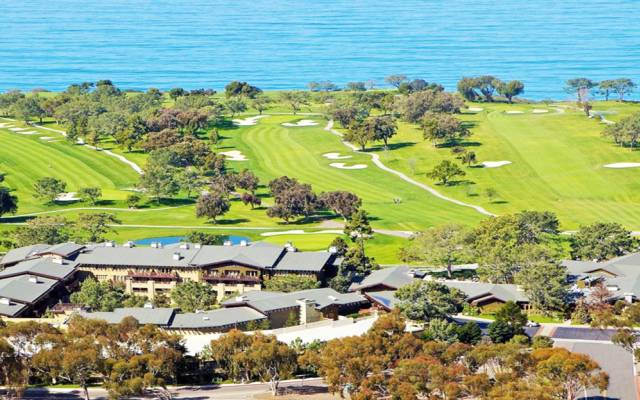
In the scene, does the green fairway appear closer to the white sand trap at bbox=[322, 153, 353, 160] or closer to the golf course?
the golf course

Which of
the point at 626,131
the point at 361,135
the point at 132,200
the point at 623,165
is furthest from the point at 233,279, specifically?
the point at 626,131

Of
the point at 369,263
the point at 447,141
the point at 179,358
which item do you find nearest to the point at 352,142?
the point at 447,141

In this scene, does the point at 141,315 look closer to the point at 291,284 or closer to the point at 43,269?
the point at 291,284

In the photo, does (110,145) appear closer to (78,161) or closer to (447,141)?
(78,161)

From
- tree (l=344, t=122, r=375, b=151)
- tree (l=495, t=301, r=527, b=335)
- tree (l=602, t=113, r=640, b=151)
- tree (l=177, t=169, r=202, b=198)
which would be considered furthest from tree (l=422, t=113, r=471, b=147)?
tree (l=495, t=301, r=527, b=335)

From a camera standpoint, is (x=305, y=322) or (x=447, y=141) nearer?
(x=305, y=322)

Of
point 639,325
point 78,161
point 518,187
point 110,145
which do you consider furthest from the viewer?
point 110,145

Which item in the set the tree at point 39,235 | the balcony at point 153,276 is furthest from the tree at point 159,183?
the balcony at point 153,276
